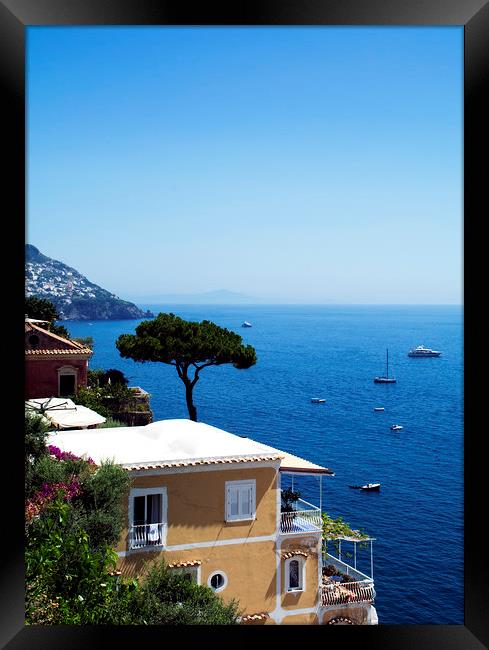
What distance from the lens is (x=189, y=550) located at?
7734mm

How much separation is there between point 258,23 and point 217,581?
7.34m

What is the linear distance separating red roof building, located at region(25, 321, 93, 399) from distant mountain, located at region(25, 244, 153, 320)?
28.7 meters

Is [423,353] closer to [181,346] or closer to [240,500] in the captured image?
[181,346]

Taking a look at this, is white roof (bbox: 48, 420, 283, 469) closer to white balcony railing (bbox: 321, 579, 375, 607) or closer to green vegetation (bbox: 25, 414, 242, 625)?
green vegetation (bbox: 25, 414, 242, 625)

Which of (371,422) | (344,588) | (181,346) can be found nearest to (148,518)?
(344,588)

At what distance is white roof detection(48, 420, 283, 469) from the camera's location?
7.32m

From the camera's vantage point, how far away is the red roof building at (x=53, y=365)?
11.5 meters

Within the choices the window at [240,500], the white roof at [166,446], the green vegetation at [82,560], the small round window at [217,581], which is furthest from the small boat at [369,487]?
the green vegetation at [82,560]

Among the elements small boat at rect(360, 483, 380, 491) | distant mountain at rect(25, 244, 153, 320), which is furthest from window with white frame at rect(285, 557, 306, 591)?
distant mountain at rect(25, 244, 153, 320)

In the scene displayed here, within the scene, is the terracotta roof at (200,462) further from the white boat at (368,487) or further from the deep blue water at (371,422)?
the white boat at (368,487)

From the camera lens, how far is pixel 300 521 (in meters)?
8.73
